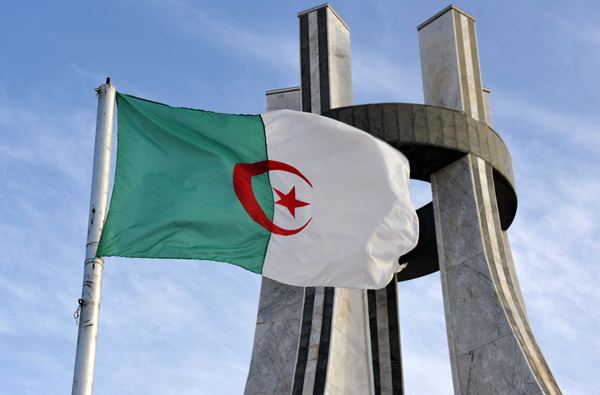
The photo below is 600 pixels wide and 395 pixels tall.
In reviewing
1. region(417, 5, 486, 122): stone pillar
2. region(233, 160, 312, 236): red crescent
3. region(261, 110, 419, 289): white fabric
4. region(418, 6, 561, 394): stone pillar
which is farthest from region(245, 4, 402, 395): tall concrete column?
region(233, 160, 312, 236): red crescent

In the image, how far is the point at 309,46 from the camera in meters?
17.9

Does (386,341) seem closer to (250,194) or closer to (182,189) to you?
(250,194)

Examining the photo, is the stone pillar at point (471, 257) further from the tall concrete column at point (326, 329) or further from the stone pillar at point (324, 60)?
the stone pillar at point (324, 60)

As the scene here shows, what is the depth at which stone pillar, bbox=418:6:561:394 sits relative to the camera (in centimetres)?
1375

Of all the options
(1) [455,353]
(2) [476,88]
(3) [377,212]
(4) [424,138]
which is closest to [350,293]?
(1) [455,353]

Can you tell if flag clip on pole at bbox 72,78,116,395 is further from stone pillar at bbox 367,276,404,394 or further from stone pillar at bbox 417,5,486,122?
stone pillar at bbox 417,5,486,122

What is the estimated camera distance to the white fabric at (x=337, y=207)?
8.43 meters

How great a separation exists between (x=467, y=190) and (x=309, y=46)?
4819 millimetres

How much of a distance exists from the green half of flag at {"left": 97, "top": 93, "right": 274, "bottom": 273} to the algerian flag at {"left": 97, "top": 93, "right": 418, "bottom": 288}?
0.4 inches

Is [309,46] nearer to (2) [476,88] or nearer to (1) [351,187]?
(2) [476,88]

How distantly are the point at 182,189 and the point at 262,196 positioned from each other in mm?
985

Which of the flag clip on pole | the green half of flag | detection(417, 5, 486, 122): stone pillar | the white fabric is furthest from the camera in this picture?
detection(417, 5, 486, 122): stone pillar

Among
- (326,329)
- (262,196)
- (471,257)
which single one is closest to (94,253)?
(262,196)

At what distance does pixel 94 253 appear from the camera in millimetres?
6559
